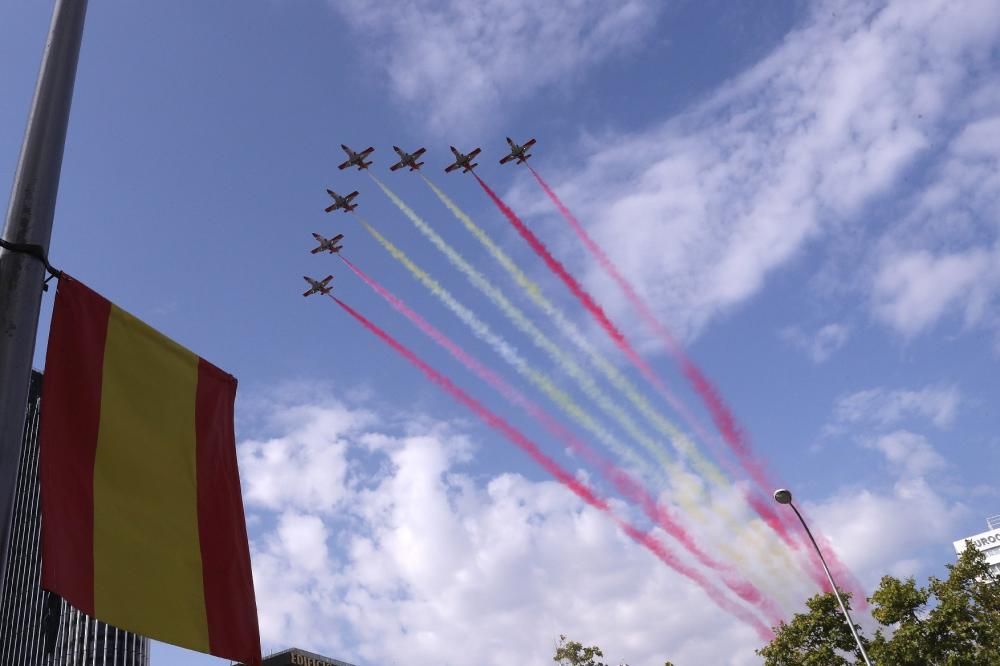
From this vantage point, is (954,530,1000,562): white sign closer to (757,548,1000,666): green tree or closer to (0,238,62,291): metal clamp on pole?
(757,548,1000,666): green tree

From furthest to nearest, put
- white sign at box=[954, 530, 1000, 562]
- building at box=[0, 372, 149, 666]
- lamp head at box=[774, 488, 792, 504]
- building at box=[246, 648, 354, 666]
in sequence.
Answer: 1. white sign at box=[954, 530, 1000, 562]
2. building at box=[0, 372, 149, 666]
3. building at box=[246, 648, 354, 666]
4. lamp head at box=[774, 488, 792, 504]

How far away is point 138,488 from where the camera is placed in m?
5.04

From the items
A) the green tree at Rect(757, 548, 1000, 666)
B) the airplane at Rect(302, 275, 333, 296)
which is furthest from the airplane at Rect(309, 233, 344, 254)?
the green tree at Rect(757, 548, 1000, 666)

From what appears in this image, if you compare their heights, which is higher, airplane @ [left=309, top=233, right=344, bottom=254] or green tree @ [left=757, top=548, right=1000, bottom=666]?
airplane @ [left=309, top=233, right=344, bottom=254]

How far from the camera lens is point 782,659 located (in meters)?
49.2

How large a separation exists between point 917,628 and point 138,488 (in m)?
48.4

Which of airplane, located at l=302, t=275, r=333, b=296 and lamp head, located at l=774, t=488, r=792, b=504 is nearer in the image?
lamp head, located at l=774, t=488, r=792, b=504

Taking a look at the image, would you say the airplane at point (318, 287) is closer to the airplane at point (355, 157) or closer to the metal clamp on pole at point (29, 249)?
the airplane at point (355, 157)

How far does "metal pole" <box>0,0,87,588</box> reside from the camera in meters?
3.43

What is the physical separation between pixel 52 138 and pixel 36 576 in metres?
135

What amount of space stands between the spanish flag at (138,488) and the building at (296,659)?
220 feet

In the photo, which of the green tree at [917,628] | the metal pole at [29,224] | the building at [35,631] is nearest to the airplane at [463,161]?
the green tree at [917,628]

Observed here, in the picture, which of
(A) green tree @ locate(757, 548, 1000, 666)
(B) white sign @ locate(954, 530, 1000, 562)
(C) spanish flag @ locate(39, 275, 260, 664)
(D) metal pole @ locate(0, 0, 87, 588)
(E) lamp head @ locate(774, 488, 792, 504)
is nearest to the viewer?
(D) metal pole @ locate(0, 0, 87, 588)

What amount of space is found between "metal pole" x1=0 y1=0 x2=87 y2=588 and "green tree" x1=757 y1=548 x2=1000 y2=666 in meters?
47.1
